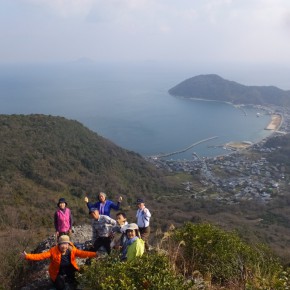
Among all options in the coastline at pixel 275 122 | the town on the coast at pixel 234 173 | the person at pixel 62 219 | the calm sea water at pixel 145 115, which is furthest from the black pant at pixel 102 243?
the coastline at pixel 275 122

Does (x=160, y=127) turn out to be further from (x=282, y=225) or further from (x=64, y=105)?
(x=282, y=225)

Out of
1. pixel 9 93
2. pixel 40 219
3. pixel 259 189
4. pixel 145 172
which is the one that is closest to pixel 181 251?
pixel 40 219

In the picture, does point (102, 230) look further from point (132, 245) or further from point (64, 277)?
point (132, 245)

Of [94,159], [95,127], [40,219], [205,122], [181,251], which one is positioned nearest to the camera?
[181,251]

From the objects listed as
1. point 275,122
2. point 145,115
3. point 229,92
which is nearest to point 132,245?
point 145,115

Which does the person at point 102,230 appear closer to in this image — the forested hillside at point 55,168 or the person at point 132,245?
the person at point 132,245

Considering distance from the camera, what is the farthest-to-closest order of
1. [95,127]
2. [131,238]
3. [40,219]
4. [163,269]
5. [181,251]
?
[95,127], [40,219], [181,251], [131,238], [163,269]

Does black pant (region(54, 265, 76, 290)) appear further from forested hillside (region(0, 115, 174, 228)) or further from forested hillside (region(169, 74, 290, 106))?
forested hillside (region(169, 74, 290, 106))
